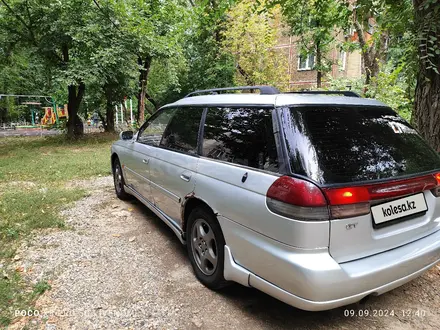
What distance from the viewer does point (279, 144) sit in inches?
82.2

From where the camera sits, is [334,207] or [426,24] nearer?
[334,207]

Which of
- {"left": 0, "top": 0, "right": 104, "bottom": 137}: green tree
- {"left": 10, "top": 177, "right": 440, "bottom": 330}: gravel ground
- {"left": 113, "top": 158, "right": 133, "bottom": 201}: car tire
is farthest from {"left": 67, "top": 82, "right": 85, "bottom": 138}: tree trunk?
{"left": 10, "top": 177, "right": 440, "bottom": 330}: gravel ground

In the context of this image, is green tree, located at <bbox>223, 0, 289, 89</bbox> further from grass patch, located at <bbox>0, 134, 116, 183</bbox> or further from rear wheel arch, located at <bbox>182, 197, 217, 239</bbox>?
rear wheel arch, located at <bbox>182, 197, 217, 239</bbox>

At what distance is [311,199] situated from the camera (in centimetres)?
183

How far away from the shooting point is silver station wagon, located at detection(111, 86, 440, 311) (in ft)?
6.07

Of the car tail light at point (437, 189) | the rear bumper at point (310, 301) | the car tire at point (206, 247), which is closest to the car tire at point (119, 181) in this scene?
the car tire at point (206, 247)

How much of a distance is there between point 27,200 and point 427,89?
20.4 feet

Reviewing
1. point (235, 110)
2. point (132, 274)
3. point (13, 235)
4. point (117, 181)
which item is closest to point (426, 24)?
point (235, 110)

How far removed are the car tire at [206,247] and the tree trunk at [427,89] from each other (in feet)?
9.51

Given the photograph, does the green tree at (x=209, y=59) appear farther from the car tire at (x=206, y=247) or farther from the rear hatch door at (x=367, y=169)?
the rear hatch door at (x=367, y=169)

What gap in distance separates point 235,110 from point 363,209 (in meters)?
1.31

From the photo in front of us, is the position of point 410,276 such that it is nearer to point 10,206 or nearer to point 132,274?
point 132,274

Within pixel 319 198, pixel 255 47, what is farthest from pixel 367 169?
pixel 255 47

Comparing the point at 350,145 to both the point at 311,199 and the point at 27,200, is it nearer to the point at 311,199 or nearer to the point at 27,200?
the point at 311,199
